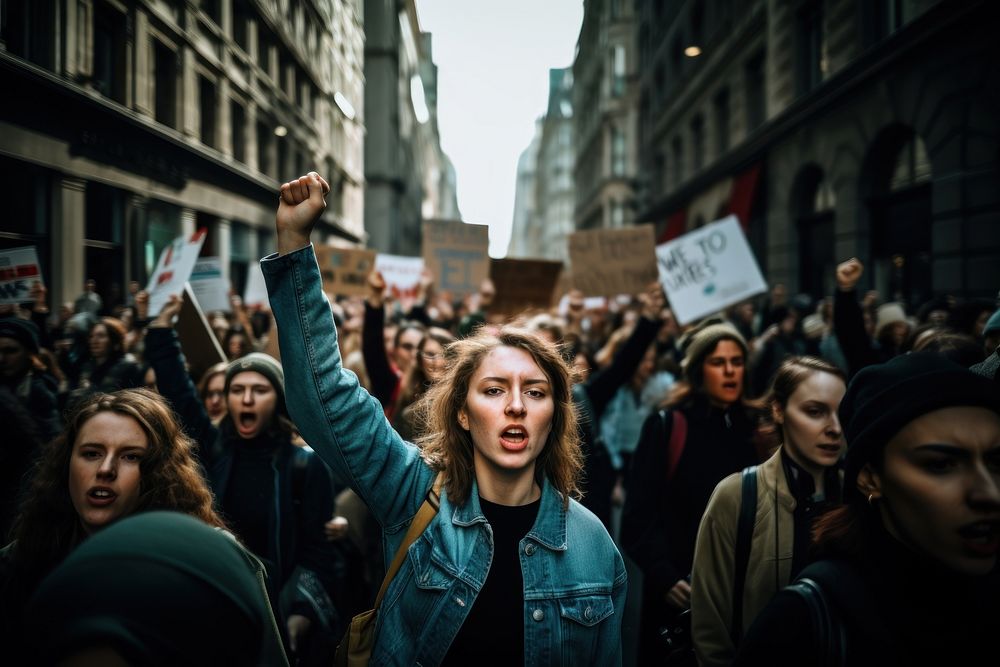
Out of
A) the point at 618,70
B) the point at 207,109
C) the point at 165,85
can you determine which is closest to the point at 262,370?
the point at 165,85

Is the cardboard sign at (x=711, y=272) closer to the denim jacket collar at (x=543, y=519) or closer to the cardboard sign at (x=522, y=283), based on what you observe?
the cardboard sign at (x=522, y=283)

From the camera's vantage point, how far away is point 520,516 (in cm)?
201

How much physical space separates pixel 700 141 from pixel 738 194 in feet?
20.6

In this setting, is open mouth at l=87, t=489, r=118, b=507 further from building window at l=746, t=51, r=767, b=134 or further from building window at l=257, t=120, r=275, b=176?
building window at l=746, t=51, r=767, b=134

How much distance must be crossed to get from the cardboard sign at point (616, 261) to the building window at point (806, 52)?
32.0 feet

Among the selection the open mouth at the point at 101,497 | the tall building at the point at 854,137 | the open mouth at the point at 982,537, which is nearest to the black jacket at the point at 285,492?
the open mouth at the point at 101,497

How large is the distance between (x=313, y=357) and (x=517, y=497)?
752 mm

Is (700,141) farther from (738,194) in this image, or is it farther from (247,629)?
(247,629)

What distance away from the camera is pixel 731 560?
8.12 feet

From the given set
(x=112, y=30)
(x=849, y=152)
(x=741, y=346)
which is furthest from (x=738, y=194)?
(x=112, y=30)

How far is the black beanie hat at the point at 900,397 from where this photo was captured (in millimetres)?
1452

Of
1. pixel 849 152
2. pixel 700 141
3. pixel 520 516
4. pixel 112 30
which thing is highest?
pixel 700 141

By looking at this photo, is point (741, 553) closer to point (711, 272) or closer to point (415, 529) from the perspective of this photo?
point (415, 529)

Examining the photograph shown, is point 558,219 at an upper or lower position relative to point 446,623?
upper
